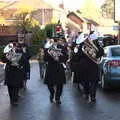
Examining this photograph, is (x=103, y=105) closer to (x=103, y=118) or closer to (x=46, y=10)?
(x=103, y=118)

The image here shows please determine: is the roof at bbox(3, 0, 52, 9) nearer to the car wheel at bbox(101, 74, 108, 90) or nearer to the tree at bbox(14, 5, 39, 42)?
the tree at bbox(14, 5, 39, 42)

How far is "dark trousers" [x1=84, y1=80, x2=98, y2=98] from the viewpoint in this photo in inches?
504

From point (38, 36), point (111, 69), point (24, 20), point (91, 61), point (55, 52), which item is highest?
point (55, 52)

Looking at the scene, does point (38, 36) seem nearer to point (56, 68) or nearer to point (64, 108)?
point (56, 68)

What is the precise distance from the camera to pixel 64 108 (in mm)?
11922

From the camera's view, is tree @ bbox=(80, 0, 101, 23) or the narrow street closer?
the narrow street

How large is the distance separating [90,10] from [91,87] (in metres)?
101

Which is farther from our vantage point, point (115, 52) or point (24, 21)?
point (24, 21)

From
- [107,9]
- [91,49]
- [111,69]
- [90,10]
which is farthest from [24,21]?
[107,9]

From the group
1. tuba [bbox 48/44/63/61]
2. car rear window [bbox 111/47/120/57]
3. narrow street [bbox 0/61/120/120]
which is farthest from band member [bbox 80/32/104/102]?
car rear window [bbox 111/47/120/57]

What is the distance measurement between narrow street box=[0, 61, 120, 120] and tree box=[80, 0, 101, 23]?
99.2m

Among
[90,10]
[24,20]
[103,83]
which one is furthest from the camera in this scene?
[90,10]

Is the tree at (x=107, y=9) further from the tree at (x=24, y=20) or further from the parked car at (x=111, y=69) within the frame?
the parked car at (x=111, y=69)

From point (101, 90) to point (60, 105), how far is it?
3.50 meters
